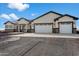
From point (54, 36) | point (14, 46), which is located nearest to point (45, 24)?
point (54, 36)

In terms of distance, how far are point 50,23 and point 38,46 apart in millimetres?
449

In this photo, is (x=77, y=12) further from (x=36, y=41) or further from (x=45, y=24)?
(x=36, y=41)

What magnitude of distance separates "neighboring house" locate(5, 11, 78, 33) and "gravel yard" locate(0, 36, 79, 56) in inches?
A: 6.3

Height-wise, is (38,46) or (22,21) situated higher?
(22,21)

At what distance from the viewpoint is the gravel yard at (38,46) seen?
268 centimetres

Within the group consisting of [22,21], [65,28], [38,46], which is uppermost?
[22,21]

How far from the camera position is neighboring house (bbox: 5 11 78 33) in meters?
2.81

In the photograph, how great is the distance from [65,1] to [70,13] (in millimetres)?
216

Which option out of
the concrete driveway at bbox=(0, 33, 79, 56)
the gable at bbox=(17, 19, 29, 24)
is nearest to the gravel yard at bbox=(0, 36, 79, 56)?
the concrete driveway at bbox=(0, 33, 79, 56)

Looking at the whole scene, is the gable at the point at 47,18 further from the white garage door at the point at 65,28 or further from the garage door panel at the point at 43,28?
the white garage door at the point at 65,28

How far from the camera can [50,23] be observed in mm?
2881

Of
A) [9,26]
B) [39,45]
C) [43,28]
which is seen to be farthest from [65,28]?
[9,26]

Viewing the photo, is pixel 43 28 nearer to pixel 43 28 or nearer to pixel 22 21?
pixel 43 28

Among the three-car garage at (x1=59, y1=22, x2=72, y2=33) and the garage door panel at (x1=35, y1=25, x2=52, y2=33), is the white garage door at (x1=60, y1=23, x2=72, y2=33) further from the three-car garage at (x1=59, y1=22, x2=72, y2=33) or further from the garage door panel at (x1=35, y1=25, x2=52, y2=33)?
the garage door panel at (x1=35, y1=25, x2=52, y2=33)
